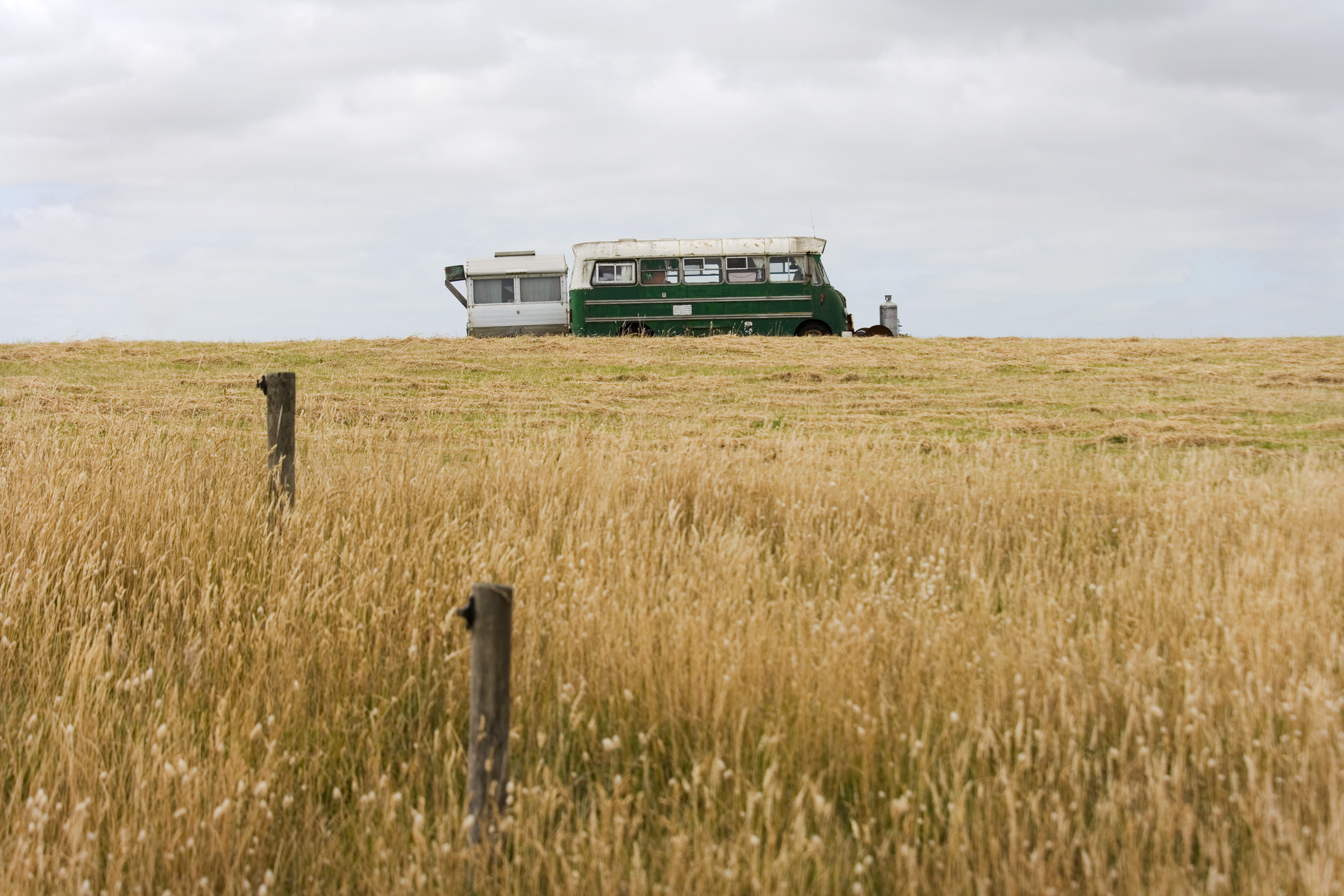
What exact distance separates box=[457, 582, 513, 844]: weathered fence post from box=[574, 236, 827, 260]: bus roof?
20.6 metres

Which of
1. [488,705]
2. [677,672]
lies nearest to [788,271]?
[677,672]

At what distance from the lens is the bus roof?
22.7 metres

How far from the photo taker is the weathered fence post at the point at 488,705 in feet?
8.74

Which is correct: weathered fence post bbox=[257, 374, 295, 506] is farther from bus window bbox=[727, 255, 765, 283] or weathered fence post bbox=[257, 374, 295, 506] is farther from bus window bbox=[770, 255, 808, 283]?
bus window bbox=[770, 255, 808, 283]

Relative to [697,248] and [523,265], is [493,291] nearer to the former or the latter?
[523,265]

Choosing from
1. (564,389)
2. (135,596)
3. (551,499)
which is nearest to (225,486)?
(135,596)

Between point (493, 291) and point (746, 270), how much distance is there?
645 cm

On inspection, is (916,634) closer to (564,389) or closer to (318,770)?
(318,770)

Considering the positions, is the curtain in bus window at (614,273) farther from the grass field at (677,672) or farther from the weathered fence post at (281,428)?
the weathered fence post at (281,428)

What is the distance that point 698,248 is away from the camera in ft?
75.1

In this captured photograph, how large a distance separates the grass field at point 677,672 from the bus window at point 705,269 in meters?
15.4

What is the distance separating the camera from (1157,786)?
9.79ft

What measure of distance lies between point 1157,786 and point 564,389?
11.7 meters

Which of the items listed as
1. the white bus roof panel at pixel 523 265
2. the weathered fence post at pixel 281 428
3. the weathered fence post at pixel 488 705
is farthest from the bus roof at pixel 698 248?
the weathered fence post at pixel 488 705
